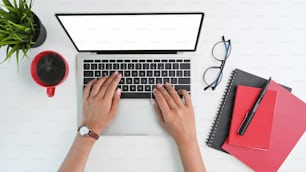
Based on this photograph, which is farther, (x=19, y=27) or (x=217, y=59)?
(x=217, y=59)

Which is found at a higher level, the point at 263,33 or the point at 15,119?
the point at 263,33

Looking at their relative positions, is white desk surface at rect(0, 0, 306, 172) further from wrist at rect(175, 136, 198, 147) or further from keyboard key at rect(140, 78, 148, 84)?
keyboard key at rect(140, 78, 148, 84)

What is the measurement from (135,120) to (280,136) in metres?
0.43

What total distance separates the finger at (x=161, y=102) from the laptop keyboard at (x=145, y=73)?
0.06 feet

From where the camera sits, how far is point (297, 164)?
0.86 m

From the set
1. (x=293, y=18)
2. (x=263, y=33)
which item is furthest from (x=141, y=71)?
(x=293, y=18)

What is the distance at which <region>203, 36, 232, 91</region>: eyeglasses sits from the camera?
0.87 meters

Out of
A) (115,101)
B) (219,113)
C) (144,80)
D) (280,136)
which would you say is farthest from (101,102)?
(280,136)

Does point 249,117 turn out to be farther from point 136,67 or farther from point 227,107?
point 136,67

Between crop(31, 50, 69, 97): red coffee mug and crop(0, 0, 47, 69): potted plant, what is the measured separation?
1.9 inches

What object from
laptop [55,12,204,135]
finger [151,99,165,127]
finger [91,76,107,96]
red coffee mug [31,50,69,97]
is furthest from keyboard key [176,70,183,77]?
red coffee mug [31,50,69,97]

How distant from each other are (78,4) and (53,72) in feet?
0.74

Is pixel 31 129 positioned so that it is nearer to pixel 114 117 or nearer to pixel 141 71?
pixel 114 117

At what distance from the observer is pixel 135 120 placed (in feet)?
2.80
